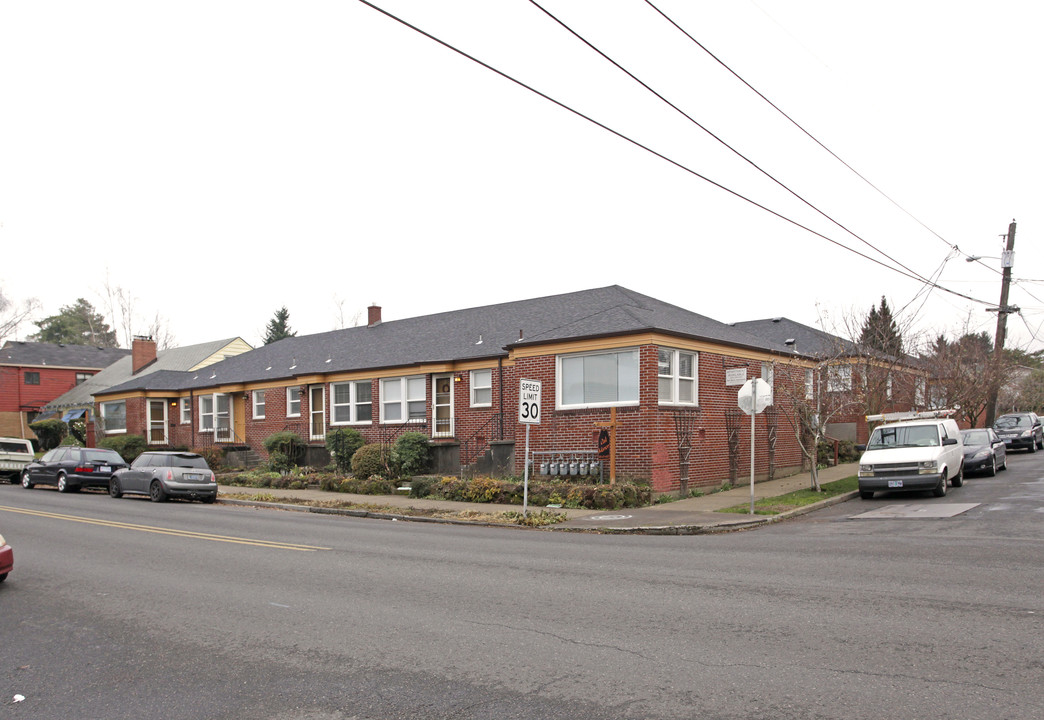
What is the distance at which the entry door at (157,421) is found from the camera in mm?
38312

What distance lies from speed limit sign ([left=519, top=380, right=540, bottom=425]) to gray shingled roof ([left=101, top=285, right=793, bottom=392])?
13.1ft

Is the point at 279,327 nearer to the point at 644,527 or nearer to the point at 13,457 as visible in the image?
the point at 13,457

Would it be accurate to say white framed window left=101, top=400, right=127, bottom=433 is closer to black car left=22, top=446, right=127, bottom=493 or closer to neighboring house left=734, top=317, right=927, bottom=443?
black car left=22, top=446, right=127, bottom=493

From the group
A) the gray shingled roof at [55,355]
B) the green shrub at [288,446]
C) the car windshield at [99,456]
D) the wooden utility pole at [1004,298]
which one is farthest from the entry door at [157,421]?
the wooden utility pole at [1004,298]

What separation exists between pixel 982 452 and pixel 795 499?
8.40 m

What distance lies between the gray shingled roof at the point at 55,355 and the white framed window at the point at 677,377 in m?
54.0

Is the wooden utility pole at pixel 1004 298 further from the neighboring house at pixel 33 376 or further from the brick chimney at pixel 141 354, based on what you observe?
the neighboring house at pixel 33 376

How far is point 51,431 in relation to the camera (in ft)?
158

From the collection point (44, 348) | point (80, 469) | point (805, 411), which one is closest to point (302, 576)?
point (805, 411)

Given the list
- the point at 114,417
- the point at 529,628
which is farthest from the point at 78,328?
the point at 529,628

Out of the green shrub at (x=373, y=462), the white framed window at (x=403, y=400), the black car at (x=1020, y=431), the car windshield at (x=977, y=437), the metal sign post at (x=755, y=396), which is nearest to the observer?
the metal sign post at (x=755, y=396)

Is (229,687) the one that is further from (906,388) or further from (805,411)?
(906,388)

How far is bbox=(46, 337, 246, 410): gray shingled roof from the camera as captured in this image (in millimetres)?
48938

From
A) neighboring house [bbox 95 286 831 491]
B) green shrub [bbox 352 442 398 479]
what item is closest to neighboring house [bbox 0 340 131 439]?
neighboring house [bbox 95 286 831 491]
